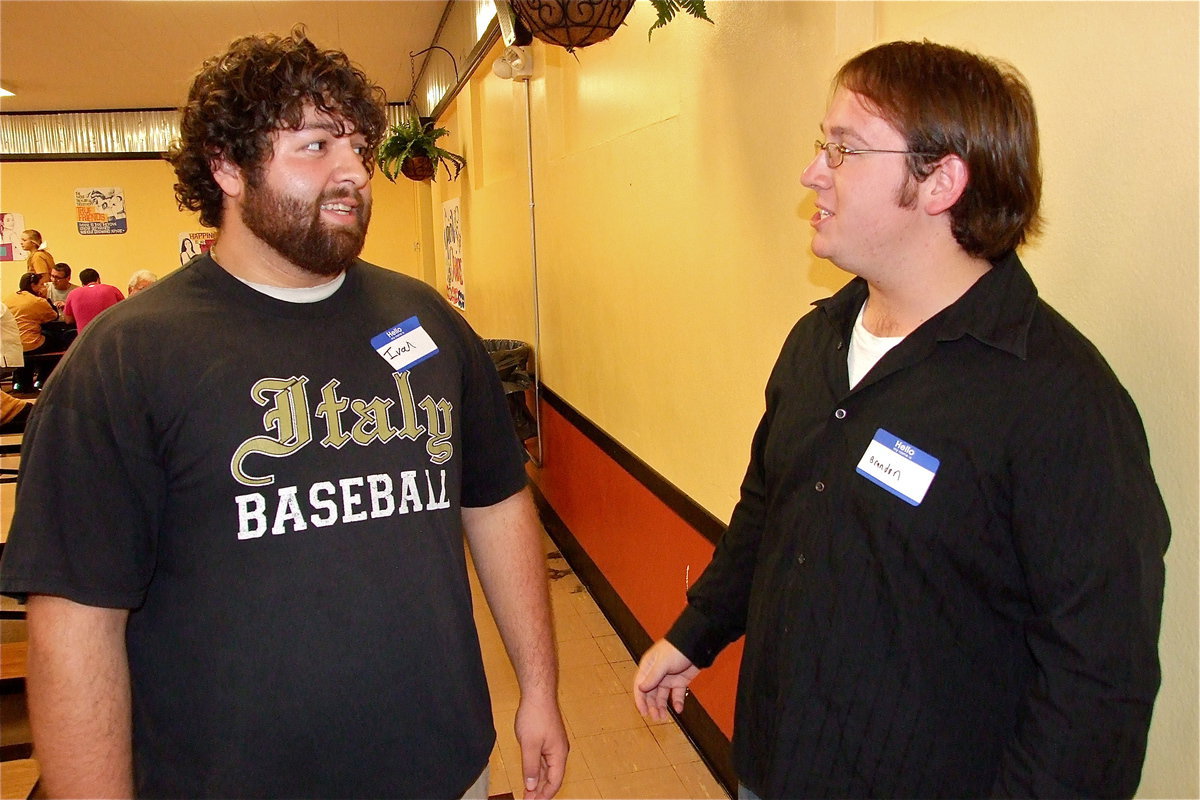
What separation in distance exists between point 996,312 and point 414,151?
6.50 m

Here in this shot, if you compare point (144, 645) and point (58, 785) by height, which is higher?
Result: point (144, 645)

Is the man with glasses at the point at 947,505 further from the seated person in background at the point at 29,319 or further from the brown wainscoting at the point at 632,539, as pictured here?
the seated person in background at the point at 29,319

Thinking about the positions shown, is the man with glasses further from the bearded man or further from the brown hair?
the bearded man

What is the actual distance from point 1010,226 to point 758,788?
87 centimetres

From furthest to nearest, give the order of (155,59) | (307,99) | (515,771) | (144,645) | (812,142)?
1. (155,59)
2. (515,771)
3. (812,142)
4. (307,99)
5. (144,645)

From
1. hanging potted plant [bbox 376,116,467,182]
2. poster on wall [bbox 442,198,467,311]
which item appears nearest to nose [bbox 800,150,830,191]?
hanging potted plant [bbox 376,116,467,182]

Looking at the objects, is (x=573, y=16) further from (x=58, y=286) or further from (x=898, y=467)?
(x=58, y=286)

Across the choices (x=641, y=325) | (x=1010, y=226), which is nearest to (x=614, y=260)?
(x=641, y=325)

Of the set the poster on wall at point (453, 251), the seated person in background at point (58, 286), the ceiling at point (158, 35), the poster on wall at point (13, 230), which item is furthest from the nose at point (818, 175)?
the seated person in background at point (58, 286)

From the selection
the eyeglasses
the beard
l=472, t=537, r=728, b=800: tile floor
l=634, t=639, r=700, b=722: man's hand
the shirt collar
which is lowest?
l=472, t=537, r=728, b=800: tile floor

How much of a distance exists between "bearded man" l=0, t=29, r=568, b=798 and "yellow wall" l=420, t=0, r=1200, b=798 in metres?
0.97

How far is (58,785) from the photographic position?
3.79 feet

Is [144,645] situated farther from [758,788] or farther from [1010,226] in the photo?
[1010,226]

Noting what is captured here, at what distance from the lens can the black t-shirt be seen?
1142 millimetres
